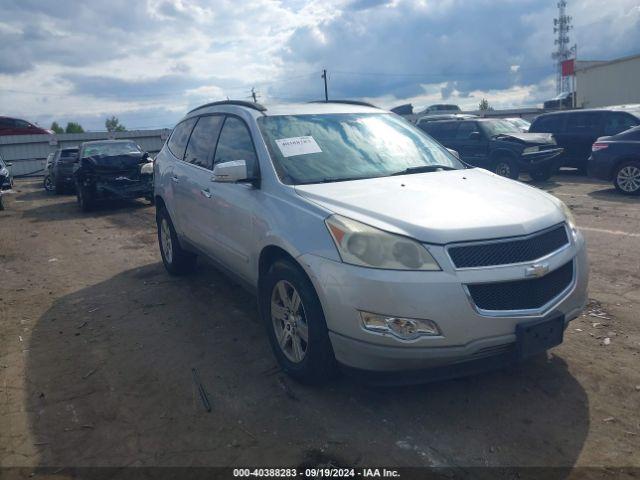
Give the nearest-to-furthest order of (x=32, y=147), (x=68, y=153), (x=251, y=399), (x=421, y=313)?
(x=421, y=313) → (x=251, y=399) → (x=68, y=153) → (x=32, y=147)

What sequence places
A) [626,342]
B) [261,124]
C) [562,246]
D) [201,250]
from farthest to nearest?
[201,250] → [261,124] → [626,342] → [562,246]

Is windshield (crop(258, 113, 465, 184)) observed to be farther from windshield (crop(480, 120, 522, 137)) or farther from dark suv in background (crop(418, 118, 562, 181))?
windshield (crop(480, 120, 522, 137))

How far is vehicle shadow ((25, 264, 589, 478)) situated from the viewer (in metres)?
2.97

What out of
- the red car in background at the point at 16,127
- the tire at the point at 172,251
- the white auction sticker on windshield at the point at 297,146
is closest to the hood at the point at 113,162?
the tire at the point at 172,251

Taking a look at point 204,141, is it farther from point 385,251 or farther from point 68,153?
point 68,153

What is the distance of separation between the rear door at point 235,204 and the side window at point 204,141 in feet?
0.55

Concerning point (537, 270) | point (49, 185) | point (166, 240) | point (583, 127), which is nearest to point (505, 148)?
point (583, 127)

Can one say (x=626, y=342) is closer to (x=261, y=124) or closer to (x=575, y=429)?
(x=575, y=429)

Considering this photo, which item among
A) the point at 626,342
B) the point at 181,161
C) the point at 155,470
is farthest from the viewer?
the point at 181,161

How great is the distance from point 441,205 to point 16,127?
35.5 meters

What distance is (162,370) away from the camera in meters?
4.13

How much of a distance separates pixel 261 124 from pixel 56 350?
2.57 metres

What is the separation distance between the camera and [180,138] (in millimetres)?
6254

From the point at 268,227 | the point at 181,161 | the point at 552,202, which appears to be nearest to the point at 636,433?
the point at 552,202
